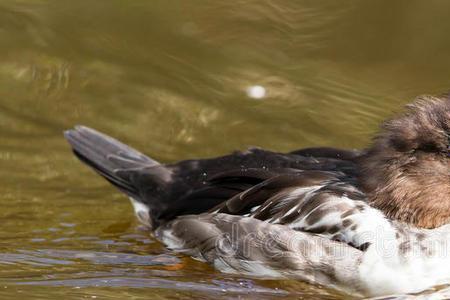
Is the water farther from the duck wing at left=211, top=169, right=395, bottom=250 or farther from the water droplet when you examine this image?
the duck wing at left=211, top=169, right=395, bottom=250

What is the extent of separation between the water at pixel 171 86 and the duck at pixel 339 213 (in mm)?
336

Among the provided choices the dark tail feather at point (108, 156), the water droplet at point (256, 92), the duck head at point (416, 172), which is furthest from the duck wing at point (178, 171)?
the water droplet at point (256, 92)

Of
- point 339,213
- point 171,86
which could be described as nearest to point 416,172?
point 339,213

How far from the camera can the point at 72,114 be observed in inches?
398

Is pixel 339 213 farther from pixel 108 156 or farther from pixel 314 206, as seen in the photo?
pixel 108 156

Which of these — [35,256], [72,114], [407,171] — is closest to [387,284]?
[407,171]

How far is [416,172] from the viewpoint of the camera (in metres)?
7.44

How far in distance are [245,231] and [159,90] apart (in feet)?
9.90

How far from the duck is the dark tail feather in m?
0.64

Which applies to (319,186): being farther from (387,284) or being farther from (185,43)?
(185,43)

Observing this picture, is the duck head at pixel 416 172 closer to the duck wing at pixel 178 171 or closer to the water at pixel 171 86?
the duck wing at pixel 178 171

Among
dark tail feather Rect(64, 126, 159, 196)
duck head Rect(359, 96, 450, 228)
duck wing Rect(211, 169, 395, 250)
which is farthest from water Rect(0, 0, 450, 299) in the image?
duck head Rect(359, 96, 450, 228)

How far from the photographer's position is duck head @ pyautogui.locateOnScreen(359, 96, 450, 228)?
736 cm

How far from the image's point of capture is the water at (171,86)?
8.63m
